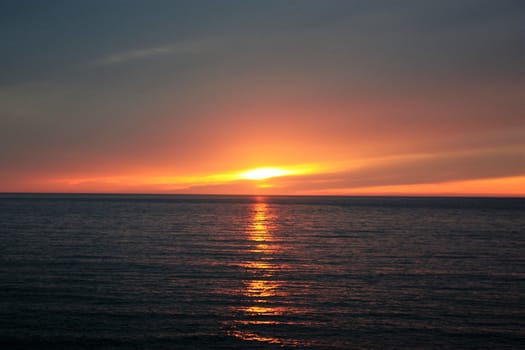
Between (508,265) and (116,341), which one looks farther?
(508,265)

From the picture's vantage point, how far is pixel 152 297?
97.0 feet

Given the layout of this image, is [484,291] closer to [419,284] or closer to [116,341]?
[419,284]

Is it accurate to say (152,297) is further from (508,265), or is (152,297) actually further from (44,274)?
(508,265)

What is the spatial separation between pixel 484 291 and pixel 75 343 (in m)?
27.2

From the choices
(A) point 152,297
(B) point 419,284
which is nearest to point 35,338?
(A) point 152,297

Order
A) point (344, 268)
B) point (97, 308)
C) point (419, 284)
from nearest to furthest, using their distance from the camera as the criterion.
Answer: point (97, 308), point (419, 284), point (344, 268)

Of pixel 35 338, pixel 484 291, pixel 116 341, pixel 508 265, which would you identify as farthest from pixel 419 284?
pixel 35 338

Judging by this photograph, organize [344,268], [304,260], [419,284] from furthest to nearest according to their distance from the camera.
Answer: [304,260] < [344,268] < [419,284]

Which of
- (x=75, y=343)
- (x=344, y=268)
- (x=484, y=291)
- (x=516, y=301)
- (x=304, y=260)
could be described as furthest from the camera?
(x=304, y=260)

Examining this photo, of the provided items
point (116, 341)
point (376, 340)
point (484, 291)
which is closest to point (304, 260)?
point (484, 291)

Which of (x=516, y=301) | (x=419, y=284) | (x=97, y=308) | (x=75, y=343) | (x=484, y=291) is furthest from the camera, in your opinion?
(x=419, y=284)

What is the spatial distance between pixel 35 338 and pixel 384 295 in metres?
21.6

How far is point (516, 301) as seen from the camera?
2922cm

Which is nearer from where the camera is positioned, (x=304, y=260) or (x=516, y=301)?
(x=516, y=301)
